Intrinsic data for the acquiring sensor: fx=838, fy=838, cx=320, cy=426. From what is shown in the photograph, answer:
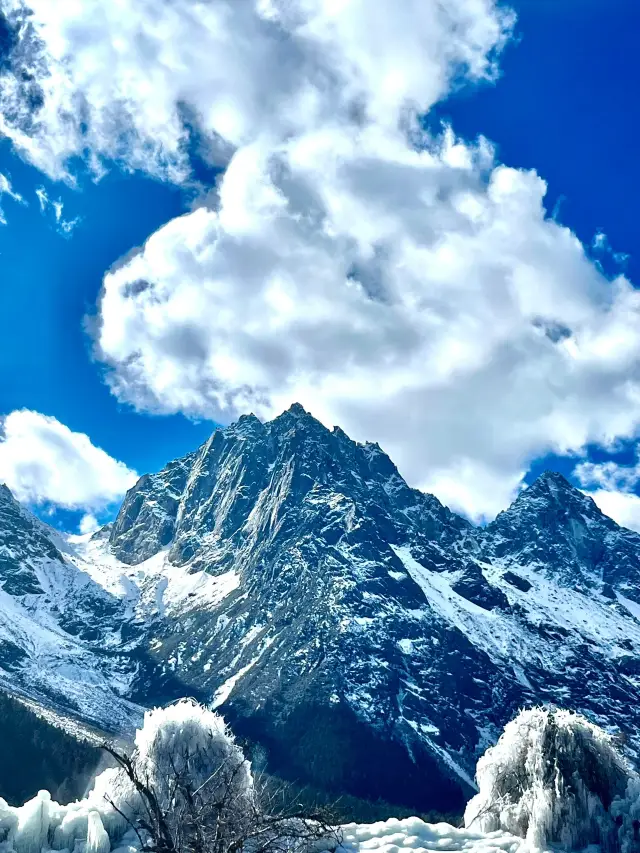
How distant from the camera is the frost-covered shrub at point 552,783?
3494 centimetres

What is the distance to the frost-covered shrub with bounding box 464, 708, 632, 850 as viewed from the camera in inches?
1375

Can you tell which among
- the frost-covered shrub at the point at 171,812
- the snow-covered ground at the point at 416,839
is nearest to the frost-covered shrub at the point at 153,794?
the frost-covered shrub at the point at 171,812

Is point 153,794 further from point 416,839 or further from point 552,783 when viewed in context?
point 552,783

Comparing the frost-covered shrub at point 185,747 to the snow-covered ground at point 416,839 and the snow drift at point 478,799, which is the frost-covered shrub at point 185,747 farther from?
the snow-covered ground at point 416,839

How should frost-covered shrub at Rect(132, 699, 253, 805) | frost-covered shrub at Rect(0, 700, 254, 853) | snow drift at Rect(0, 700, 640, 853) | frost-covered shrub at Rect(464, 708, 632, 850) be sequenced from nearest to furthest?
frost-covered shrub at Rect(0, 700, 254, 853) < snow drift at Rect(0, 700, 640, 853) < frost-covered shrub at Rect(464, 708, 632, 850) < frost-covered shrub at Rect(132, 699, 253, 805)

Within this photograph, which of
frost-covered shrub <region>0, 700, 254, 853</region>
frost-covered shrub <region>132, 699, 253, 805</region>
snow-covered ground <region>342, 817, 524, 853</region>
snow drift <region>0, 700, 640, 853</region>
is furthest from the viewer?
frost-covered shrub <region>132, 699, 253, 805</region>

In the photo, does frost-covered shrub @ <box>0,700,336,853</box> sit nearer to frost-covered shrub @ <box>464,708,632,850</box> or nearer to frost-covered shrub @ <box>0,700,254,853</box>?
frost-covered shrub @ <box>0,700,254,853</box>

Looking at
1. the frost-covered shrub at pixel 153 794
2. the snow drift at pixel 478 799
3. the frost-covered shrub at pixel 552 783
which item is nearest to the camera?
the frost-covered shrub at pixel 153 794

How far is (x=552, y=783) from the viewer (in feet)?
121

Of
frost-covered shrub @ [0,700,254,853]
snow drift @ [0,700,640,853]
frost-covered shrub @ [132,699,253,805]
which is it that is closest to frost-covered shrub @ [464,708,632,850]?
snow drift @ [0,700,640,853]

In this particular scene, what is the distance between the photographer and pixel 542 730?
3922 cm

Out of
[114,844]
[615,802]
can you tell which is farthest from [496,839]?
[114,844]

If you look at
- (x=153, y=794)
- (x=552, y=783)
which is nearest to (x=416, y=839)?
(x=552, y=783)

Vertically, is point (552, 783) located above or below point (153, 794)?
above
